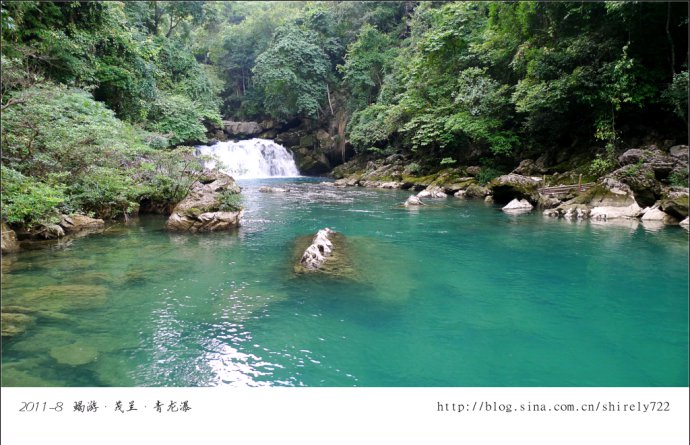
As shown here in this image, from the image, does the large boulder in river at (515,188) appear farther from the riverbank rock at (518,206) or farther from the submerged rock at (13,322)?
the submerged rock at (13,322)

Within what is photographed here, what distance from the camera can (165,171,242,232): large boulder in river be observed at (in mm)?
9711

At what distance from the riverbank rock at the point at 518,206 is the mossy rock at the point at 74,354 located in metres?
11.5

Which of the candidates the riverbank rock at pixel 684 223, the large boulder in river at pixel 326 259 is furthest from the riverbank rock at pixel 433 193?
the large boulder in river at pixel 326 259

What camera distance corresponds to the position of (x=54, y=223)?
8305 millimetres

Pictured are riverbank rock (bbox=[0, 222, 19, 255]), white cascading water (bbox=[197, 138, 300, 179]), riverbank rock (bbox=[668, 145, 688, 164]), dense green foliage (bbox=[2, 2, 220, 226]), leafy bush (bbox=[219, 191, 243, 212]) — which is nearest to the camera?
riverbank rock (bbox=[0, 222, 19, 255])

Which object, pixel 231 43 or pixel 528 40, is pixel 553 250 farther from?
pixel 231 43

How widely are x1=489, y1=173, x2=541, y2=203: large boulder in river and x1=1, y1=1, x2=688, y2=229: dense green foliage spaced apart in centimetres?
185

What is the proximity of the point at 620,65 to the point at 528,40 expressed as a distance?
4817 millimetres

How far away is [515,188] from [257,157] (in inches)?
769

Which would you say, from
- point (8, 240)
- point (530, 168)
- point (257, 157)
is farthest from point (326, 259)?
point (257, 157)

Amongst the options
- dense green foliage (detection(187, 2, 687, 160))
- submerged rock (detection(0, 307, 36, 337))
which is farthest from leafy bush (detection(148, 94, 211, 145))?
submerged rock (detection(0, 307, 36, 337))

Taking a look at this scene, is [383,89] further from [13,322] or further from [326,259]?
[13,322]

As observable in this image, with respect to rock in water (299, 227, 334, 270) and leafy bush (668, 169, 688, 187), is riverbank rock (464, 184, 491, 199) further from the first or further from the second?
rock in water (299, 227, 334, 270)

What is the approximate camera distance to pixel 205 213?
9969 mm
